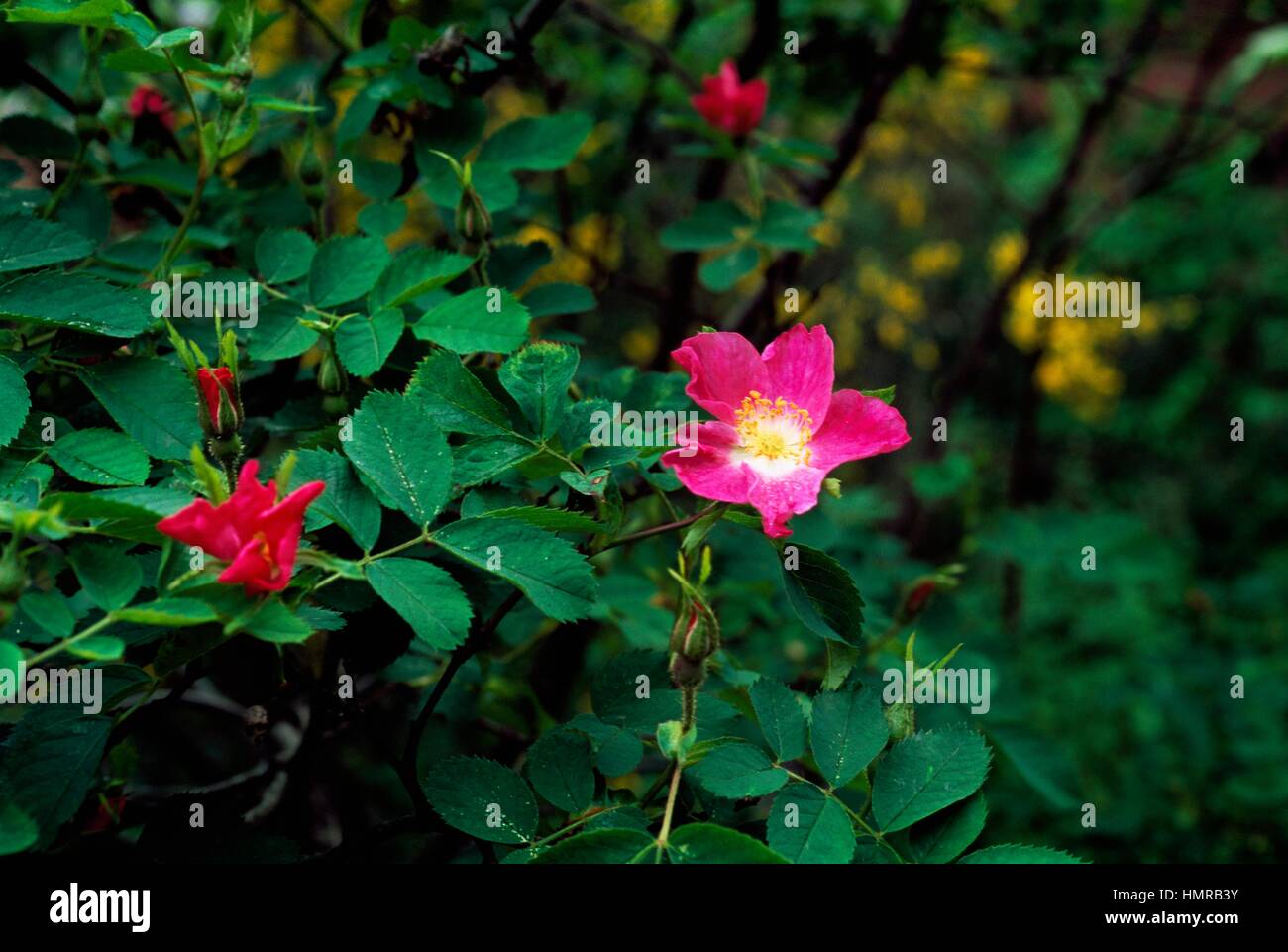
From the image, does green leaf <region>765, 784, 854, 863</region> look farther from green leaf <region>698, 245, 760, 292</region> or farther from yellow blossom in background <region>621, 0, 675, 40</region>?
yellow blossom in background <region>621, 0, 675, 40</region>

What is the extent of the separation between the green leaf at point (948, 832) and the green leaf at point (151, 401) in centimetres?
69

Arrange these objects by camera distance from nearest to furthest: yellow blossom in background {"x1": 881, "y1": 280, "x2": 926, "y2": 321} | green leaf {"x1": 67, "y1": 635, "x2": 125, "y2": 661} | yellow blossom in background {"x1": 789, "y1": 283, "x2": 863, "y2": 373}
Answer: green leaf {"x1": 67, "y1": 635, "x2": 125, "y2": 661} < yellow blossom in background {"x1": 789, "y1": 283, "x2": 863, "y2": 373} < yellow blossom in background {"x1": 881, "y1": 280, "x2": 926, "y2": 321}

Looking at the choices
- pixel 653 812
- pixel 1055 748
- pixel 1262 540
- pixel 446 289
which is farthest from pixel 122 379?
pixel 1262 540

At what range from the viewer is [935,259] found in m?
4.42

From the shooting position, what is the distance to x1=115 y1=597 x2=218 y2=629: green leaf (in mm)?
645

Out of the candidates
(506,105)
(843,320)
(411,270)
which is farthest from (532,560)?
(843,320)

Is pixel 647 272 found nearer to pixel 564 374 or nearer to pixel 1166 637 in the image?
pixel 1166 637

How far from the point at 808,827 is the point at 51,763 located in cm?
56

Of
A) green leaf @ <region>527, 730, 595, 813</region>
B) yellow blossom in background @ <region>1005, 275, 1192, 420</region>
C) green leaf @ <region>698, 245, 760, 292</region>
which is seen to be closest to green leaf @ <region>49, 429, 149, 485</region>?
green leaf @ <region>527, 730, 595, 813</region>

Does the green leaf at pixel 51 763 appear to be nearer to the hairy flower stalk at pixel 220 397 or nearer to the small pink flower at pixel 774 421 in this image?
the hairy flower stalk at pixel 220 397

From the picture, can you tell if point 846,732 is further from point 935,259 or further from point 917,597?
point 935,259

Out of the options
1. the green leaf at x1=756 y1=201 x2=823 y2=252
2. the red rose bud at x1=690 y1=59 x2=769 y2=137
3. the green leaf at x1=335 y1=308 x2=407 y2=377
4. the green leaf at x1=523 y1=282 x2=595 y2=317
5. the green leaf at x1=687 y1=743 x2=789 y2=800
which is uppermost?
the red rose bud at x1=690 y1=59 x2=769 y2=137

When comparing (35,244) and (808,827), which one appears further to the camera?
(35,244)

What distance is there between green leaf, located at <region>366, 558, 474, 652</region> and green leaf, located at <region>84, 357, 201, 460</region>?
0.23 meters
